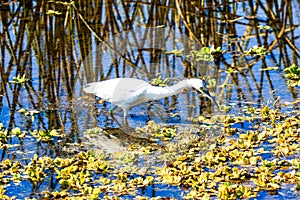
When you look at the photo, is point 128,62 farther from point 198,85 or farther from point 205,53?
point 205,53

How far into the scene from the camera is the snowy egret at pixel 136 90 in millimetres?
3334

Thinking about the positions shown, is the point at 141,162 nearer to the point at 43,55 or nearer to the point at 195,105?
the point at 195,105

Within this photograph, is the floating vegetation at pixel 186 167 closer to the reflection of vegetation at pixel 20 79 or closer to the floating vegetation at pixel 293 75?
the floating vegetation at pixel 293 75

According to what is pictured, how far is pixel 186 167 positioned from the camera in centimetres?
300

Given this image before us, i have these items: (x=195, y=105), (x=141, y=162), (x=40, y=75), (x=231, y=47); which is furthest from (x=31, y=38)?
(x=141, y=162)

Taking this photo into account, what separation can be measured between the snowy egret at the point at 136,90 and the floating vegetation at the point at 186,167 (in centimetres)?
15

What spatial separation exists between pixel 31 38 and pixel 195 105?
5.22ft

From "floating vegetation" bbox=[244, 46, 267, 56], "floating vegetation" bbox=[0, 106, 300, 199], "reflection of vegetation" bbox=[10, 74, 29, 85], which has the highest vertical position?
"floating vegetation" bbox=[244, 46, 267, 56]

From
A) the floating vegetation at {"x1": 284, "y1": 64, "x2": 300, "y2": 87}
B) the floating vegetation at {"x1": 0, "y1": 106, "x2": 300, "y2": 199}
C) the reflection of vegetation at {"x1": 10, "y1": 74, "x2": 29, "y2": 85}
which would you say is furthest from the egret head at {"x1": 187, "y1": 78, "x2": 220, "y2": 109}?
the reflection of vegetation at {"x1": 10, "y1": 74, "x2": 29, "y2": 85}

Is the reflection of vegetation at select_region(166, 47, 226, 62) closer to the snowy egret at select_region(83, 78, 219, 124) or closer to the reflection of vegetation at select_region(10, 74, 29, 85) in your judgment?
the snowy egret at select_region(83, 78, 219, 124)

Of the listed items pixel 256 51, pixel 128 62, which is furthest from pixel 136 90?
pixel 256 51

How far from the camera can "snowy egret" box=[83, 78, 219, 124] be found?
131 inches

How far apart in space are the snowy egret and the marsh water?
7 cm

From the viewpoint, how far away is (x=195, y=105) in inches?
145
